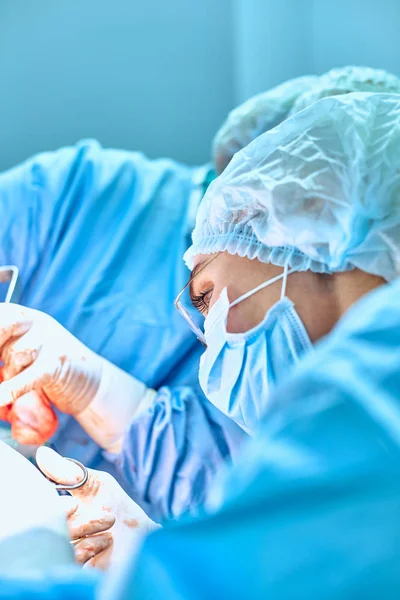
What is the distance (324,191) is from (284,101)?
34.4 inches

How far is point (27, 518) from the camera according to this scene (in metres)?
0.95

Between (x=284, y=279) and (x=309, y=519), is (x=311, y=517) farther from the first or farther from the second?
(x=284, y=279)

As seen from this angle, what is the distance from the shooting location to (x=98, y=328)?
1.69 metres

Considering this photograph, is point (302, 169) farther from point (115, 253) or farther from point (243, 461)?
point (115, 253)

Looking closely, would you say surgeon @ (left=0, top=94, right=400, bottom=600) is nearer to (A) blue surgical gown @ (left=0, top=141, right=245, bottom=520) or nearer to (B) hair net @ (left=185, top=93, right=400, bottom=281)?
(B) hair net @ (left=185, top=93, right=400, bottom=281)

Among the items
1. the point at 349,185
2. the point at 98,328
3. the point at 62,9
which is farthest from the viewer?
the point at 62,9

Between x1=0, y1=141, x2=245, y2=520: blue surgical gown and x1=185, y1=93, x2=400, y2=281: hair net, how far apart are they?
57 centimetres

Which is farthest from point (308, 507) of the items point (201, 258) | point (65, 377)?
point (65, 377)

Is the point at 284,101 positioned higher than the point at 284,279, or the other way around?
the point at 284,101

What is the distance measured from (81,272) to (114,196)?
0.83 ft

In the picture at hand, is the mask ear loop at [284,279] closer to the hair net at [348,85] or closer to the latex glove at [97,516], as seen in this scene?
the latex glove at [97,516]

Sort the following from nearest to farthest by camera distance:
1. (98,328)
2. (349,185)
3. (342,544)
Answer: (342,544) → (349,185) → (98,328)

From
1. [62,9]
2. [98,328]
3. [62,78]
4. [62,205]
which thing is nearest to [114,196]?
[62,205]

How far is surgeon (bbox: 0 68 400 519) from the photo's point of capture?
5.01 ft
